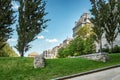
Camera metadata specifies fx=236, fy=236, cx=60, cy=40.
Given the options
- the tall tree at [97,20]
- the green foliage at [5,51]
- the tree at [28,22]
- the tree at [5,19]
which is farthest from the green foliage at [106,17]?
the green foliage at [5,51]

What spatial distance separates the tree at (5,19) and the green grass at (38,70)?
7.55 metres

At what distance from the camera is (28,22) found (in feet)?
99.9

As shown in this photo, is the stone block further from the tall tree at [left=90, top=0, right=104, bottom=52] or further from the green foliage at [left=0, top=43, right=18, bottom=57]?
the green foliage at [left=0, top=43, right=18, bottom=57]

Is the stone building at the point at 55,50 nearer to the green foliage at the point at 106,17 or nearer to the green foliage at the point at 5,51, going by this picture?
the green foliage at the point at 5,51

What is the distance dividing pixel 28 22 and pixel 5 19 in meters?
2.92

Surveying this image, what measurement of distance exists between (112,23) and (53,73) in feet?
58.7

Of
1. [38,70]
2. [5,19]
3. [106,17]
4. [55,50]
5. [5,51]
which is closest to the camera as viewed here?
[38,70]

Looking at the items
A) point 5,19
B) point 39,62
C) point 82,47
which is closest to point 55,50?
point 82,47

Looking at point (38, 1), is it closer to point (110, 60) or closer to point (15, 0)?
point (15, 0)

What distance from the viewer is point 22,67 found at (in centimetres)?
2133

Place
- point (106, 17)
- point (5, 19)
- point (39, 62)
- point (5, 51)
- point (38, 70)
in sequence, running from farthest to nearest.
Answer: point (5, 51) < point (106, 17) < point (5, 19) < point (39, 62) < point (38, 70)

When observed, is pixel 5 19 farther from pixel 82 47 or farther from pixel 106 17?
pixel 82 47

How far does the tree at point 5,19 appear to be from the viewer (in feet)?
97.2

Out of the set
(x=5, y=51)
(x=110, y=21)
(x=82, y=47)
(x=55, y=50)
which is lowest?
(x=5, y=51)
